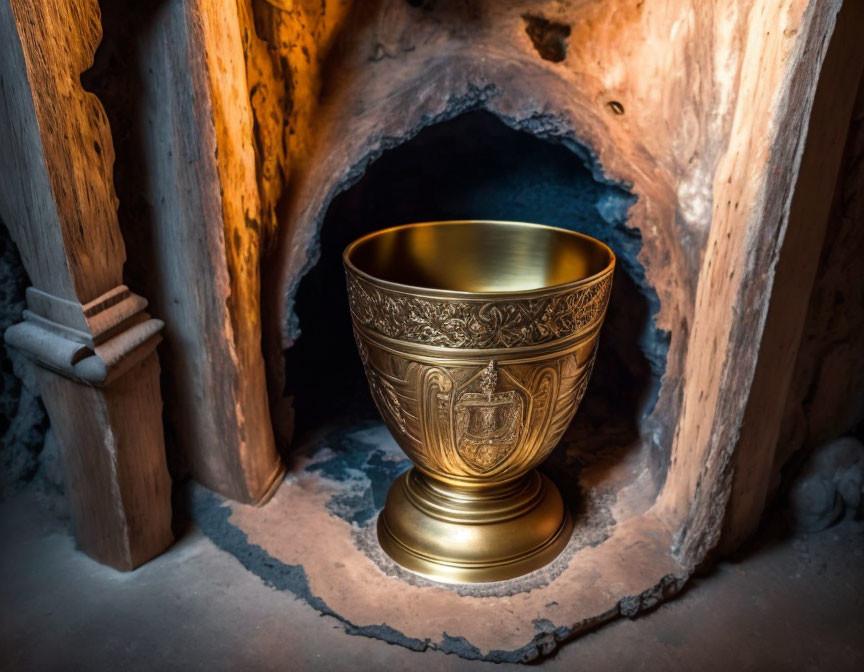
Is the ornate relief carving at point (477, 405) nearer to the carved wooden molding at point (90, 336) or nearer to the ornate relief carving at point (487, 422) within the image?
the ornate relief carving at point (487, 422)

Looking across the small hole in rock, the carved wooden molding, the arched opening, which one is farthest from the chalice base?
the small hole in rock

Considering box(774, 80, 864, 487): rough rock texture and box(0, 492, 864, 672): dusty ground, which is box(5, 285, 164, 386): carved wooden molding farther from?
box(774, 80, 864, 487): rough rock texture

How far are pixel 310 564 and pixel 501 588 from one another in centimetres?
40

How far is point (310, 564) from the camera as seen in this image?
1.65m

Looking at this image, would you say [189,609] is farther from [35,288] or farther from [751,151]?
[751,151]

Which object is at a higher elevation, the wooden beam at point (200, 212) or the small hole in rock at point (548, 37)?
the small hole in rock at point (548, 37)

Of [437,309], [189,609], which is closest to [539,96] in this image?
[437,309]

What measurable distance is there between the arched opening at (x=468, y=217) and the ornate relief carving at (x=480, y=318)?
1.76ft

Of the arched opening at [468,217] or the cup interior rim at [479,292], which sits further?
the arched opening at [468,217]

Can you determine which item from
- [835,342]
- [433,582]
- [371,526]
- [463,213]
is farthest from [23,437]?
[835,342]

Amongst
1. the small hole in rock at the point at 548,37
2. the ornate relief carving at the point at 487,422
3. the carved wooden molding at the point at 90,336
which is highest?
the small hole in rock at the point at 548,37

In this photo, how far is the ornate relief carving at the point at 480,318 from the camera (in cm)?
140

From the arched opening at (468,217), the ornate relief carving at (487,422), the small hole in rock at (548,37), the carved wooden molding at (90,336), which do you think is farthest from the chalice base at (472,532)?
the small hole in rock at (548,37)

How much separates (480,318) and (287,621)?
2.25 feet
